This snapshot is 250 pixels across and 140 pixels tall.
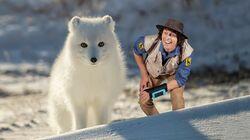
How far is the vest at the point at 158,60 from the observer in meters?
4.52

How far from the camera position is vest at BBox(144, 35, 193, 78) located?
14.8 feet

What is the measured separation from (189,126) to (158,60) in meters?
0.71

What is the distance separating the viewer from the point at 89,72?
16.0 feet

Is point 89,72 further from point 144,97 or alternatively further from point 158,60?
point 158,60

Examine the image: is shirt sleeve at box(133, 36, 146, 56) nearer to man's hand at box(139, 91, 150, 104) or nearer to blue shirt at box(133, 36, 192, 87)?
blue shirt at box(133, 36, 192, 87)

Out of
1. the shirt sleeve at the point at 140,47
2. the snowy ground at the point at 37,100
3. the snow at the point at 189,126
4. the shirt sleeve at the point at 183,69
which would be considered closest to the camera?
the snow at the point at 189,126

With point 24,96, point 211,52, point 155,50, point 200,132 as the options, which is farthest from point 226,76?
point 200,132

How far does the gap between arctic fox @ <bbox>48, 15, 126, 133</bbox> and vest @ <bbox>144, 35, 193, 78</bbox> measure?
0.28m

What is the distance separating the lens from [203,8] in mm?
9852

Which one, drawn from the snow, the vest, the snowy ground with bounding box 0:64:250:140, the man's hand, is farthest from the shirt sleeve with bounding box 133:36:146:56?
the snowy ground with bounding box 0:64:250:140

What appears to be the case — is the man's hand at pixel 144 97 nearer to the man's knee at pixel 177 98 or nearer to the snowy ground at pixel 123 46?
the man's knee at pixel 177 98

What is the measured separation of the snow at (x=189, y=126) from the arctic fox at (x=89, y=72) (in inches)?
24.9

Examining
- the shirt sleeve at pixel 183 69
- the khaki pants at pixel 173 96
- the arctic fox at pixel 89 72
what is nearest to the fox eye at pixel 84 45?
the arctic fox at pixel 89 72

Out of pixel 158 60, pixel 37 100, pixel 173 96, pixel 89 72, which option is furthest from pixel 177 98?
pixel 37 100
